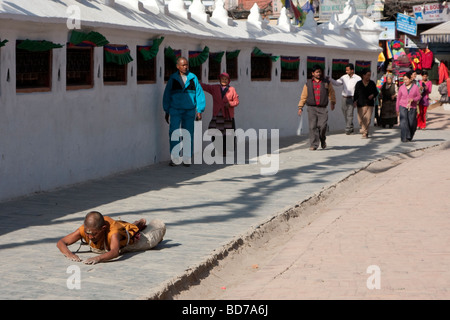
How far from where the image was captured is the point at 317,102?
17578 millimetres

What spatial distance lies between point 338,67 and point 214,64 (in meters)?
7.55

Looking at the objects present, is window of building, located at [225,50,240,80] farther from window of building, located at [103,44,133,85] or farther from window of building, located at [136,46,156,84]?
window of building, located at [103,44,133,85]

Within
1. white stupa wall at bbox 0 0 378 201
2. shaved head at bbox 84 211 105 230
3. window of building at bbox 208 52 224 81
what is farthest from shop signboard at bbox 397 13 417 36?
shaved head at bbox 84 211 105 230

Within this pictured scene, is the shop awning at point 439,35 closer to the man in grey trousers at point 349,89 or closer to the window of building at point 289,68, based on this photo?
the man in grey trousers at point 349,89

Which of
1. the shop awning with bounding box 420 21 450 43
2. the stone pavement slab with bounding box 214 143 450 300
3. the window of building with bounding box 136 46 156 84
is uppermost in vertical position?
the shop awning with bounding box 420 21 450 43

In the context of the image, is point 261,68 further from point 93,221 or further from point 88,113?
point 93,221

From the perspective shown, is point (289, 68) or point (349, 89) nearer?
point (289, 68)

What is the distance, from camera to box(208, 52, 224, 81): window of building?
17.5 m

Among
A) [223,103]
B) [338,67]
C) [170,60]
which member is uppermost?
[338,67]

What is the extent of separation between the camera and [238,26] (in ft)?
63.7

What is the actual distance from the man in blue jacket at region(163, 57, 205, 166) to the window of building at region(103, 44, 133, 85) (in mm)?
873

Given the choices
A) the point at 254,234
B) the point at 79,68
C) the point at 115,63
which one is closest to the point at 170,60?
the point at 115,63

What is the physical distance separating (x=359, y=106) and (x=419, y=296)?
46.4 ft

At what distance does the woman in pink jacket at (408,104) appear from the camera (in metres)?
19.2
